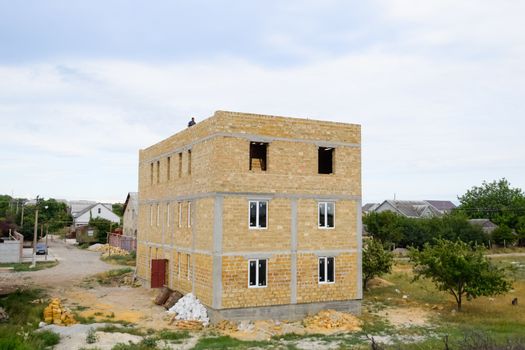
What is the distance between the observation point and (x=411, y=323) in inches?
819

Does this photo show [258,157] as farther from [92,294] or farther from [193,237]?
[92,294]

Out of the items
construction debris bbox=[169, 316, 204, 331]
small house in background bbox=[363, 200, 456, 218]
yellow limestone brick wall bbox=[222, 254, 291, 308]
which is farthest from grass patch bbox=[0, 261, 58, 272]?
small house in background bbox=[363, 200, 456, 218]

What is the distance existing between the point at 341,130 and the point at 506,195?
6972 centimetres

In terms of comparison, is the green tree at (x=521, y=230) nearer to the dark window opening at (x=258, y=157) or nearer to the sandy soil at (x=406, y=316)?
the sandy soil at (x=406, y=316)

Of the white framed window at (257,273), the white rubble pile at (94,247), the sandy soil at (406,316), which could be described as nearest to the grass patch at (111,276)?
the white framed window at (257,273)

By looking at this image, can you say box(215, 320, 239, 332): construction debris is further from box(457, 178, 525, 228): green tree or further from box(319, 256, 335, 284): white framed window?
box(457, 178, 525, 228): green tree

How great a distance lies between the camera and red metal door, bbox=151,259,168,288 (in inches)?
1011

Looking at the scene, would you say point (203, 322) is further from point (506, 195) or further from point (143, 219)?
point (506, 195)

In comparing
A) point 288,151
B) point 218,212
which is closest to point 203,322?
point 218,212

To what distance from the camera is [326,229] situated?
73.5ft

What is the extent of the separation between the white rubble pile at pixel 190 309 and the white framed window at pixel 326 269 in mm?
5365

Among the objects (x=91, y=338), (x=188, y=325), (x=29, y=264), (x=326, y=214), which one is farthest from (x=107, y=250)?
(x=91, y=338)

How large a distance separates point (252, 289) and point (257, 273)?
694 mm

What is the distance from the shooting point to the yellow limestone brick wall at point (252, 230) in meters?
20.4
